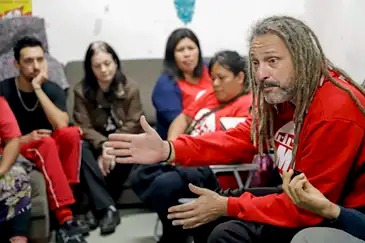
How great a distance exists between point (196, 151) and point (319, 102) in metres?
0.56

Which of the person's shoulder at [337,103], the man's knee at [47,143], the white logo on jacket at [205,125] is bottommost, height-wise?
the man's knee at [47,143]

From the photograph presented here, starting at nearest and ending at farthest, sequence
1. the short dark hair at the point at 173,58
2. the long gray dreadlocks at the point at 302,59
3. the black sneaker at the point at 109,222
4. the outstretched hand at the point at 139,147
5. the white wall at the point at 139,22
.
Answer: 1. the long gray dreadlocks at the point at 302,59
2. the outstretched hand at the point at 139,147
3. the black sneaker at the point at 109,222
4. the short dark hair at the point at 173,58
5. the white wall at the point at 139,22

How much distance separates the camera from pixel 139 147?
2016 mm

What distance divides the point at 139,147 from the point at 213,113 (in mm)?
951

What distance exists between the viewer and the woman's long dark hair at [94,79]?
362cm

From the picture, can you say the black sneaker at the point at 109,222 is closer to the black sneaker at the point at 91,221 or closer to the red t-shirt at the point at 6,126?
the black sneaker at the point at 91,221

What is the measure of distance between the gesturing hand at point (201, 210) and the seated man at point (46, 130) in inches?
56.1

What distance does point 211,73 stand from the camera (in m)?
3.01

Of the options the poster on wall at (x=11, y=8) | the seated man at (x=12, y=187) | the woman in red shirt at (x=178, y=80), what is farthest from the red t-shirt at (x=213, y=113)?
the poster on wall at (x=11, y=8)

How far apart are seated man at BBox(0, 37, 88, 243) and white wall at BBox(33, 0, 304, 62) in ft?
2.49

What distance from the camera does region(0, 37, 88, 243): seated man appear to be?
3125 millimetres

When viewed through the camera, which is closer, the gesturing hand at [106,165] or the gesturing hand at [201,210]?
the gesturing hand at [201,210]

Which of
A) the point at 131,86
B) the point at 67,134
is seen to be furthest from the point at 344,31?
the point at 67,134

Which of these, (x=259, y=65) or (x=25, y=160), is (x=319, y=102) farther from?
(x=25, y=160)
